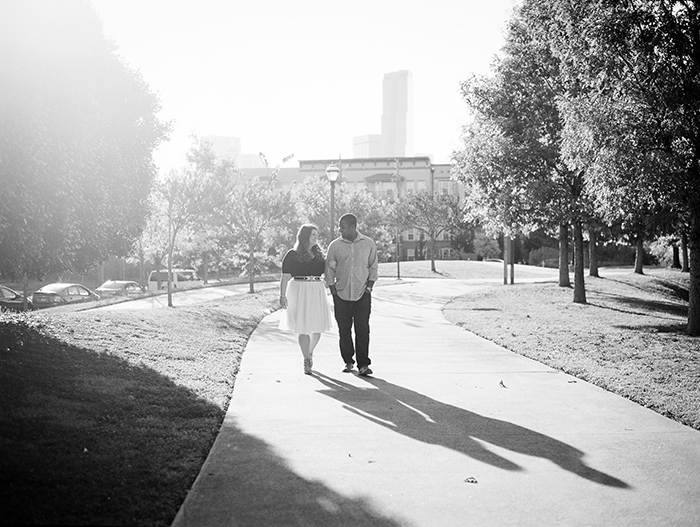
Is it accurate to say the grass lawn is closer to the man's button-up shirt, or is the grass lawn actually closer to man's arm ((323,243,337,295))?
man's arm ((323,243,337,295))

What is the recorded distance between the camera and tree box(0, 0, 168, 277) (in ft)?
30.7

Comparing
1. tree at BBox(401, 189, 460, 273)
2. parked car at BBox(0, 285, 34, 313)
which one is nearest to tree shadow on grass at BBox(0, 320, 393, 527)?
parked car at BBox(0, 285, 34, 313)

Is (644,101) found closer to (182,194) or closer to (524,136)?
(524,136)

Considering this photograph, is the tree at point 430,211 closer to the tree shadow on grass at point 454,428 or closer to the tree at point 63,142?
the tree at point 63,142

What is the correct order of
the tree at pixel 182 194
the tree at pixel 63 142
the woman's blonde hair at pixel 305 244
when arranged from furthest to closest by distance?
the tree at pixel 182 194
the tree at pixel 63 142
the woman's blonde hair at pixel 305 244

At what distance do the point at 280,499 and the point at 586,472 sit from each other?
2.14 meters

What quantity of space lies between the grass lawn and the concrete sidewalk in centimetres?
32

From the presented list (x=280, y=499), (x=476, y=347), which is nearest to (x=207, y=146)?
(x=476, y=347)

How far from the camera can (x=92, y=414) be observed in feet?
18.4

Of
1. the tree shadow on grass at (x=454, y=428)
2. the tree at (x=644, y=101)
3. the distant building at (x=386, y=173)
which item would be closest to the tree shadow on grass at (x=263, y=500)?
the tree shadow on grass at (x=454, y=428)

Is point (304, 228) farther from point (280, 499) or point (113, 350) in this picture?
point (280, 499)

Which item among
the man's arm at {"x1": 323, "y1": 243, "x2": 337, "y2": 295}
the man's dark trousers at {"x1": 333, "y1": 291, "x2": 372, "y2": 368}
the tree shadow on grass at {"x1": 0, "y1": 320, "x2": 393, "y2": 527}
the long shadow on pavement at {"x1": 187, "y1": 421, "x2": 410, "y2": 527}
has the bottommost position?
the long shadow on pavement at {"x1": 187, "y1": 421, "x2": 410, "y2": 527}

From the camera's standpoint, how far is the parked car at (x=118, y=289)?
111 feet

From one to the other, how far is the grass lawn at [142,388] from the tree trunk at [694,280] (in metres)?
0.30
